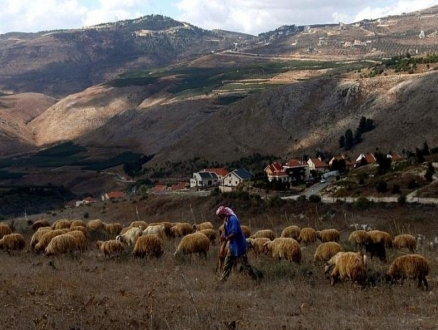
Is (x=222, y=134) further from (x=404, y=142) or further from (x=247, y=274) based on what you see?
(x=247, y=274)

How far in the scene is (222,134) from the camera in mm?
116375

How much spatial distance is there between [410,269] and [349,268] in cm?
125

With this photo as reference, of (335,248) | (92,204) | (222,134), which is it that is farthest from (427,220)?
(222,134)

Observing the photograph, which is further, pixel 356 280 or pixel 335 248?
pixel 335 248

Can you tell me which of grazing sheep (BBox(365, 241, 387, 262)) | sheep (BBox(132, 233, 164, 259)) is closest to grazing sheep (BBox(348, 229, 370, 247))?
grazing sheep (BBox(365, 241, 387, 262))

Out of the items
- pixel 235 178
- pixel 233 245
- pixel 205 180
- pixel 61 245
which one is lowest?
pixel 205 180

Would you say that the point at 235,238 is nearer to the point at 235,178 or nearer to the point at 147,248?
the point at 147,248

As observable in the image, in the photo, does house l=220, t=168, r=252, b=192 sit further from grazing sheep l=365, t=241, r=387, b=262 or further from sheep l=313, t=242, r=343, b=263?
sheep l=313, t=242, r=343, b=263

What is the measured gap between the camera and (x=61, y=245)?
17.7 metres

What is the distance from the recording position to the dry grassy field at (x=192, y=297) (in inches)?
346

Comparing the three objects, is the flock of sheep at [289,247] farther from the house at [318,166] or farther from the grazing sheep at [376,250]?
the house at [318,166]

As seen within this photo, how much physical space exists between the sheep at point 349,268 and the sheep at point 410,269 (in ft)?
2.10

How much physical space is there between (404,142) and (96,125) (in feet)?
416

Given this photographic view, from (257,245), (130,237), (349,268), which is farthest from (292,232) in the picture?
(349,268)
